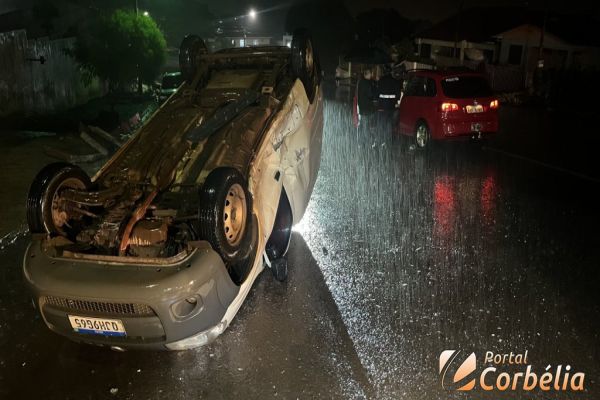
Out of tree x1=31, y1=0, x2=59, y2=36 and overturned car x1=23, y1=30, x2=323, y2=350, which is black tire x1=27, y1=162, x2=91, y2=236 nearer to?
overturned car x1=23, y1=30, x2=323, y2=350

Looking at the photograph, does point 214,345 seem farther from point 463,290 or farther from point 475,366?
point 463,290

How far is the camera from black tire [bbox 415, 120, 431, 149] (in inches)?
421

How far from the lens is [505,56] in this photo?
29625mm

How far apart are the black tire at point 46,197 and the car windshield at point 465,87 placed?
309 inches

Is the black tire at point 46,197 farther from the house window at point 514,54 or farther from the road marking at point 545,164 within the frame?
the house window at point 514,54

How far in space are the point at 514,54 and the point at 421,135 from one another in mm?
22788

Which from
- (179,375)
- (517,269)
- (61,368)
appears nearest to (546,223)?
(517,269)

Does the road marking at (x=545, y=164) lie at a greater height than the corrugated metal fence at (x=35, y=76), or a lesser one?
lesser

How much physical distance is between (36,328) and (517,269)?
4712mm

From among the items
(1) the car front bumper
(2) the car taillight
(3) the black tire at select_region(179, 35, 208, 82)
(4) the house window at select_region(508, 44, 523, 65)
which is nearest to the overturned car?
(1) the car front bumper

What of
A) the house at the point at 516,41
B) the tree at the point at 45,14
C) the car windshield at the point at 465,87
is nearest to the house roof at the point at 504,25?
the house at the point at 516,41

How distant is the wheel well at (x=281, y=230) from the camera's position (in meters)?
5.10

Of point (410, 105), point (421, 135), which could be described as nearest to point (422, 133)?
point (421, 135)

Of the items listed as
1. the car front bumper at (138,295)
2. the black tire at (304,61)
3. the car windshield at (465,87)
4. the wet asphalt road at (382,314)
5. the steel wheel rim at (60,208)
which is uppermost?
the black tire at (304,61)
